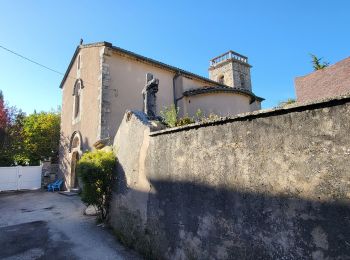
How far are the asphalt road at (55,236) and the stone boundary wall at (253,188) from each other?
1124 millimetres

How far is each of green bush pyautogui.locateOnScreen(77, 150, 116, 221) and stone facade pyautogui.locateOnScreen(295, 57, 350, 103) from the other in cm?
524

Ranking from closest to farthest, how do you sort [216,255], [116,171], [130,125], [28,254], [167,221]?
[216,255], [167,221], [28,254], [130,125], [116,171]

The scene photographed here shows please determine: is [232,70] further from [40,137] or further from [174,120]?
[174,120]

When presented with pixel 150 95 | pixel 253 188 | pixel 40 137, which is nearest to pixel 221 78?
pixel 40 137

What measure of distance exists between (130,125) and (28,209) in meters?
7.33

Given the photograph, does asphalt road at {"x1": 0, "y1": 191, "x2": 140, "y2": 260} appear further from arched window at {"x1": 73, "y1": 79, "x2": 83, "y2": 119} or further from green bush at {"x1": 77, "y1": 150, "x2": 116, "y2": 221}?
arched window at {"x1": 73, "y1": 79, "x2": 83, "y2": 119}

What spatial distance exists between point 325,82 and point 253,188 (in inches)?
122

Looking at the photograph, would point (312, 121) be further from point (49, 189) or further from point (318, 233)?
point (49, 189)

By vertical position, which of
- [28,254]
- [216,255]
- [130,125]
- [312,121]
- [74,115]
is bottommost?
[28,254]

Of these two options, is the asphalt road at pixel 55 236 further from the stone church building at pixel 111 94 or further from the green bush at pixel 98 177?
the stone church building at pixel 111 94

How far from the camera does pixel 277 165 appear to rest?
10.2 feet

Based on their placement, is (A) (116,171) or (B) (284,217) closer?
(B) (284,217)

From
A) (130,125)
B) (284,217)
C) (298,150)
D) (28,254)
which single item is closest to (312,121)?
(298,150)

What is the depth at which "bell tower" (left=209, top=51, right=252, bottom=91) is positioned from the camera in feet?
96.9
